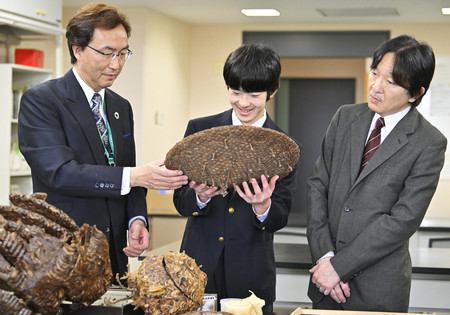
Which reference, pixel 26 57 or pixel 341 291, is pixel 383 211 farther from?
pixel 26 57

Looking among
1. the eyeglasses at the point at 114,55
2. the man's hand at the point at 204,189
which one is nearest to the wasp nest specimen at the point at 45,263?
the man's hand at the point at 204,189

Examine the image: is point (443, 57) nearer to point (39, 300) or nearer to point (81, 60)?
point (81, 60)

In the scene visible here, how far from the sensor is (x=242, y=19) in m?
7.71

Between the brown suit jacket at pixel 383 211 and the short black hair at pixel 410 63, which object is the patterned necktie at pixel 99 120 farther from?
the short black hair at pixel 410 63

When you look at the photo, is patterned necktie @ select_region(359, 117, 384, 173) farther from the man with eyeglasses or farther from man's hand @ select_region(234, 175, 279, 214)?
the man with eyeglasses

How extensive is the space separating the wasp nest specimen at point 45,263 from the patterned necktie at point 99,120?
81 cm

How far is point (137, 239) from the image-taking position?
2.07 metres

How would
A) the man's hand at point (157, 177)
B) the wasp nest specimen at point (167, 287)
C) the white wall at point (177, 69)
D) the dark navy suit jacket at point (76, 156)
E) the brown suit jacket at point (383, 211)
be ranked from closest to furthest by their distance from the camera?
1. the wasp nest specimen at point (167, 287)
2. the man's hand at point (157, 177)
3. the dark navy suit jacket at point (76, 156)
4. the brown suit jacket at point (383, 211)
5. the white wall at point (177, 69)

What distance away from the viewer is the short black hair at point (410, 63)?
6.62 feet

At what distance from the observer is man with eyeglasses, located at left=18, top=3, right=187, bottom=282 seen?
1.84m

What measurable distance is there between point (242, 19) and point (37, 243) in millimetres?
6793

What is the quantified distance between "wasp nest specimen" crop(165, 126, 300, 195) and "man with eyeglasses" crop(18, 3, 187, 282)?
246 millimetres

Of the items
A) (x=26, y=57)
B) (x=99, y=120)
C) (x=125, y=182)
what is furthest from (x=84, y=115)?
(x=26, y=57)

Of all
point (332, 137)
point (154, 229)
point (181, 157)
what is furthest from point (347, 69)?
point (181, 157)
